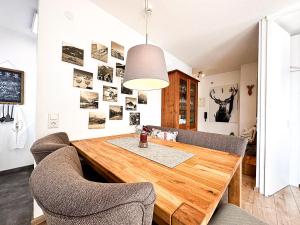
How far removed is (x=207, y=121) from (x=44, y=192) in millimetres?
4550

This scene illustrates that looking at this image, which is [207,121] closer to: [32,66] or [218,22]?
[218,22]

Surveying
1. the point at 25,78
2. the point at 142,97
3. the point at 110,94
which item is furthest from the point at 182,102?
the point at 25,78

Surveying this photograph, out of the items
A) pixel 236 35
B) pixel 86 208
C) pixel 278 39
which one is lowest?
pixel 86 208

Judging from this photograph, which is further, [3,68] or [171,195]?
[3,68]

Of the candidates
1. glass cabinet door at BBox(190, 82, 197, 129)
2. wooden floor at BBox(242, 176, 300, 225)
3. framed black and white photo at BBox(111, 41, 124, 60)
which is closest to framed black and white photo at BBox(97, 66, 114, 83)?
framed black and white photo at BBox(111, 41, 124, 60)

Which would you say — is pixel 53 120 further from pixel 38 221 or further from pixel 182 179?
pixel 182 179

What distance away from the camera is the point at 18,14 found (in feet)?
6.59

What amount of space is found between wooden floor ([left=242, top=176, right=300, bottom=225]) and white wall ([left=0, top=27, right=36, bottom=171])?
347cm

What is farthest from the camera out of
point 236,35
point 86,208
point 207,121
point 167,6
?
point 207,121

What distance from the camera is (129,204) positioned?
0.30 m

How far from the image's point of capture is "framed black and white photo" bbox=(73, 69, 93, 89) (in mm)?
1605

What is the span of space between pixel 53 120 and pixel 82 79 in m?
0.55

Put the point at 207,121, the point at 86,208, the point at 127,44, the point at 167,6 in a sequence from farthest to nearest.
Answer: the point at 207,121 → the point at 127,44 → the point at 167,6 → the point at 86,208

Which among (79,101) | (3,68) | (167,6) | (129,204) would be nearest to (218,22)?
(167,6)
